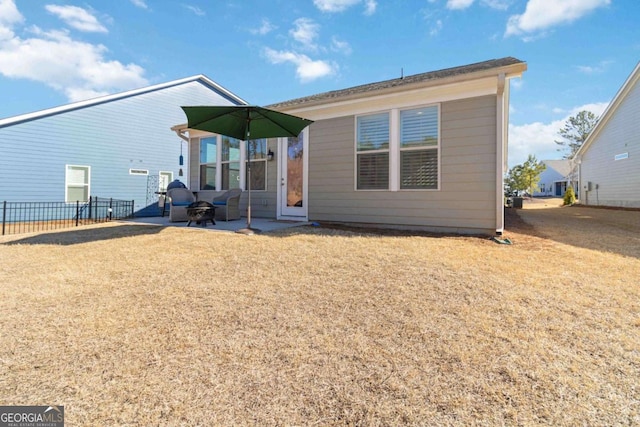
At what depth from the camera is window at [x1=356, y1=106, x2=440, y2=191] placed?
19.6 ft

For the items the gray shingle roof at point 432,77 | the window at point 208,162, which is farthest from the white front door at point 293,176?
the window at point 208,162

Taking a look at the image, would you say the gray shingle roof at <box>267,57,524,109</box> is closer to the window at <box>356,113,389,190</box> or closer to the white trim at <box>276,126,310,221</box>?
the window at <box>356,113,389,190</box>

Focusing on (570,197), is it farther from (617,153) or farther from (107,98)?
(107,98)

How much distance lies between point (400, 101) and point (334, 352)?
5469 millimetres

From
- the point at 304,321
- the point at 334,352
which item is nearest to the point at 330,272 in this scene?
the point at 304,321

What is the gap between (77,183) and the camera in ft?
37.7

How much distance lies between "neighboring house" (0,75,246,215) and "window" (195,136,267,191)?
5.21 meters

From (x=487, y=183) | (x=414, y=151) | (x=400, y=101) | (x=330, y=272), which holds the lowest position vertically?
(x=330, y=272)

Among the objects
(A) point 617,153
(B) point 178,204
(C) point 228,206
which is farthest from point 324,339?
(A) point 617,153

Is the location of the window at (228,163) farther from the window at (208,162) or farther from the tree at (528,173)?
the tree at (528,173)

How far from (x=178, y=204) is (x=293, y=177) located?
9.65ft

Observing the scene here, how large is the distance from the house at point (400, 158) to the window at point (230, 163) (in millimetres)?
667

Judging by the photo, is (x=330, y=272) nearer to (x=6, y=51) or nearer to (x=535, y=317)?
(x=535, y=317)

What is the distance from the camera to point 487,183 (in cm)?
541
